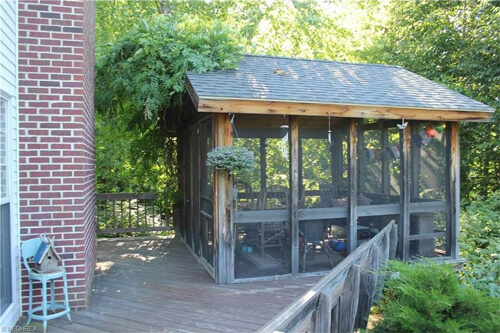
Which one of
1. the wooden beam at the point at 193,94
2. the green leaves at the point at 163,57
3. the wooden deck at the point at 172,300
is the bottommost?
the wooden deck at the point at 172,300

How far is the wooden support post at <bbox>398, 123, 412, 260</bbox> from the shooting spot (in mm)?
5500

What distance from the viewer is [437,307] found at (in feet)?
8.76

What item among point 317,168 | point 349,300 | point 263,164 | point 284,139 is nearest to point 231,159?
point 263,164

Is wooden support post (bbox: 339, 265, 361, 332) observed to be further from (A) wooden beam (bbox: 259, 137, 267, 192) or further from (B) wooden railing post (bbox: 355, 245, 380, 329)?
(A) wooden beam (bbox: 259, 137, 267, 192)

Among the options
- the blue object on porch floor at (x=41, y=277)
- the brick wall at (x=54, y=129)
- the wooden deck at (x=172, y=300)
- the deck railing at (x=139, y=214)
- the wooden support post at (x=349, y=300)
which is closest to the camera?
the wooden support post at (x=349, y=300)

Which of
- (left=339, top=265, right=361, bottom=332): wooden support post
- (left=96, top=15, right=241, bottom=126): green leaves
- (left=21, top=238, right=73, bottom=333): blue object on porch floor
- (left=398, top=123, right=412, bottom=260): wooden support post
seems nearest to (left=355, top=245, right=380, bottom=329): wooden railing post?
(left=339, top=265, right=361, bottom=332): wooden support post

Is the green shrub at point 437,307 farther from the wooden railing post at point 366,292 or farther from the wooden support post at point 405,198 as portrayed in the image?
the wooden support post at point 405,198

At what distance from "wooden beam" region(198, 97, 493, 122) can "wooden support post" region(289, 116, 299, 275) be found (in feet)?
1.00

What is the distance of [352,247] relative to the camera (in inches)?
209

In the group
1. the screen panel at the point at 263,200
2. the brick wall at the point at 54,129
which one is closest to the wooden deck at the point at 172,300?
the screen panel at the point at 263,200

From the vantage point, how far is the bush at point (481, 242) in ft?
14.7

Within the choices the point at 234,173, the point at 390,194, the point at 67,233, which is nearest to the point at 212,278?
the point at 234,173

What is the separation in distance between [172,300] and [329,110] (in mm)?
2976

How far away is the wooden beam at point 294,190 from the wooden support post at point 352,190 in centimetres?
82
